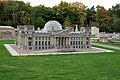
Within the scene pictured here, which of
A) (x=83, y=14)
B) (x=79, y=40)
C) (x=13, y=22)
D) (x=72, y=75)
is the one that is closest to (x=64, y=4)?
(x=83, y=14)

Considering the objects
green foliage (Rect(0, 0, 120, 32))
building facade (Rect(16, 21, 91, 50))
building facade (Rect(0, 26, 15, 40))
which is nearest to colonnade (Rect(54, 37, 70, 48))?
building facade (Rect(16, 21, 91, 50))

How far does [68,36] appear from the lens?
50844mm

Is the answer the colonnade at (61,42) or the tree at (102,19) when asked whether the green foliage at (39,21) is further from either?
the colonnade at (61,42)

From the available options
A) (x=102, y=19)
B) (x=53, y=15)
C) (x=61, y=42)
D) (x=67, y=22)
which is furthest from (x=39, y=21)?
(x=61, y=42)

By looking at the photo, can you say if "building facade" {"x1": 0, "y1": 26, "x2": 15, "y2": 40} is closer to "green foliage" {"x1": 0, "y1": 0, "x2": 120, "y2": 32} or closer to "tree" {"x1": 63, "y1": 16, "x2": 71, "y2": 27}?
"green foliage" {"x1": 0, "y1": 0, "x2": 120, "y2": 32}

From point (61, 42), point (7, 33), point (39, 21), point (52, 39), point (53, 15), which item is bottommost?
point (61, 42)

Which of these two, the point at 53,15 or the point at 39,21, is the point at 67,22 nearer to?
the point at 53,15

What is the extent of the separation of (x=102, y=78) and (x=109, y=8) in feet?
369

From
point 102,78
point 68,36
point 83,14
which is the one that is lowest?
point 102,78

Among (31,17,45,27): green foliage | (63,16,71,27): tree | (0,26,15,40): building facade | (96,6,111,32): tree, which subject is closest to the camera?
(0,26,15,40): building facade

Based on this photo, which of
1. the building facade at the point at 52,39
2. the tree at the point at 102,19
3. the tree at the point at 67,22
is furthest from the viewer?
the tree at the point at 102,19

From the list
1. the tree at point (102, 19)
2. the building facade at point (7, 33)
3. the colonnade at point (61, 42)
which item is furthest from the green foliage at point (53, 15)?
the colonnade at point (61, 42)

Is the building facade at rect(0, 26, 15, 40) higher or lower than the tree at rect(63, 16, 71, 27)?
lower

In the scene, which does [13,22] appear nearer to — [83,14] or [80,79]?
[83,14]
